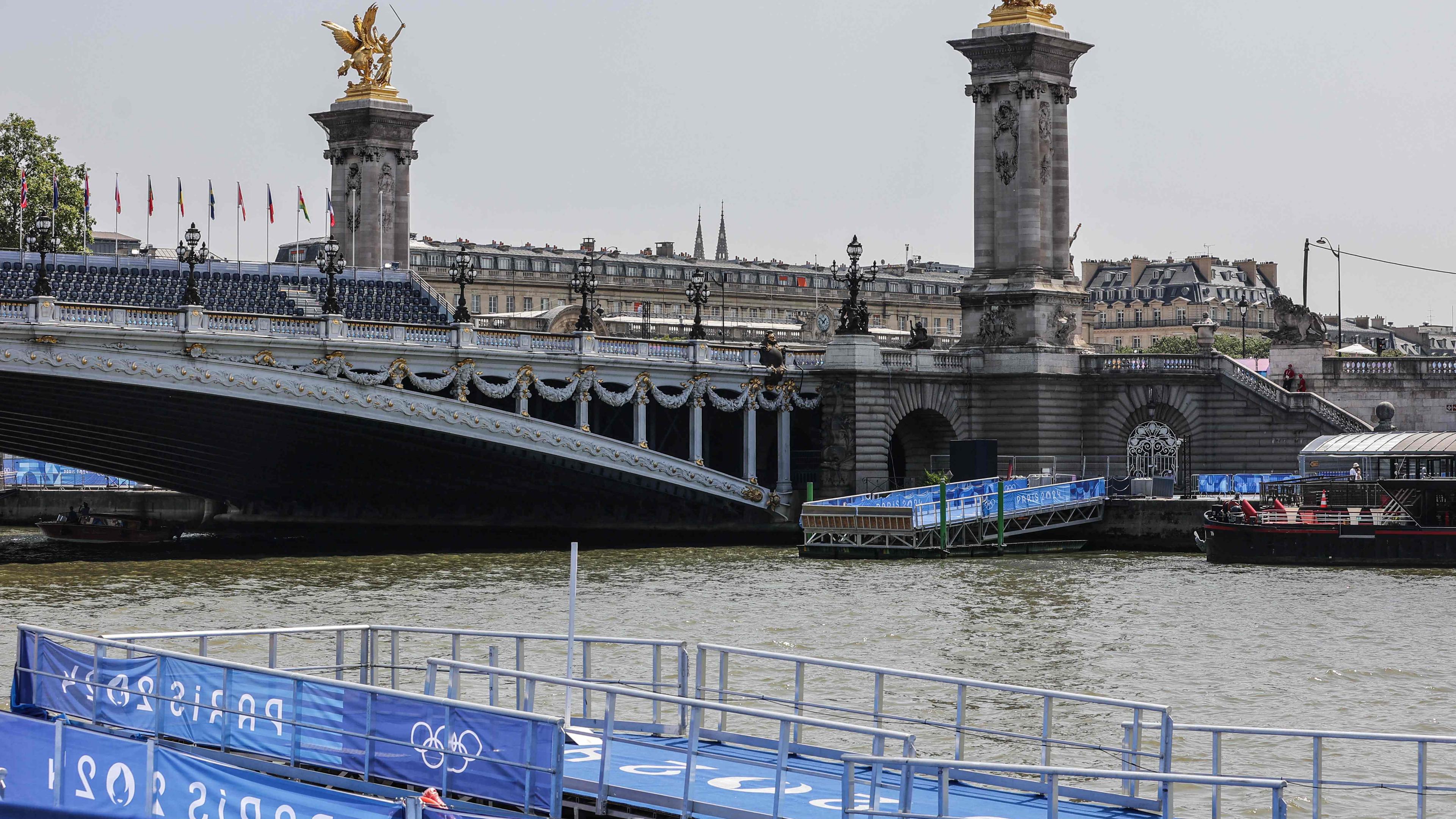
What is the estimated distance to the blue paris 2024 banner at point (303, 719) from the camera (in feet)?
58.3

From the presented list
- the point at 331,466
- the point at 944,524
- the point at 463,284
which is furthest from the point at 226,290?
the point at 944,524

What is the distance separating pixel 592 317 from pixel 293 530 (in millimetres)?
14668

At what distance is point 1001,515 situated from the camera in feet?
196

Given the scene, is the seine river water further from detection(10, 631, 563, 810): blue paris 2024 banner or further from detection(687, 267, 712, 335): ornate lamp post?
detection(10, 631, 563, 810): blue paris 2024 banner

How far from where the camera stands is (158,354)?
53969 millimetres

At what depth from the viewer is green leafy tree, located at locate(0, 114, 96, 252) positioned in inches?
3297

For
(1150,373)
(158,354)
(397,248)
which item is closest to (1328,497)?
(1150,373)

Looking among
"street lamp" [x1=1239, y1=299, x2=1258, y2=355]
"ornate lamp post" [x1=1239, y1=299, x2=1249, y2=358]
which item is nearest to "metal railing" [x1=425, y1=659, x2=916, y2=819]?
"street lamp" [x1=1239, y1=299, x2=1258, y2=355]

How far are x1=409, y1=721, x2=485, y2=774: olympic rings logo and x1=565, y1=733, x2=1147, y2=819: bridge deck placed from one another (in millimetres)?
1102

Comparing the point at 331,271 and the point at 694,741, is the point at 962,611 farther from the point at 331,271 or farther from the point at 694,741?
the point at 694,741

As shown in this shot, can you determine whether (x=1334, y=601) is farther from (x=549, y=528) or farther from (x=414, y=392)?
(x=549, y=528)

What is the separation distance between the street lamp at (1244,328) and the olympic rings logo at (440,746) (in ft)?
213

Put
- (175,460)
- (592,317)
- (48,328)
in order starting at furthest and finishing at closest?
(592,317) → (175,460) → (48,328)

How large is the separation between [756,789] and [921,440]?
2163 inches
